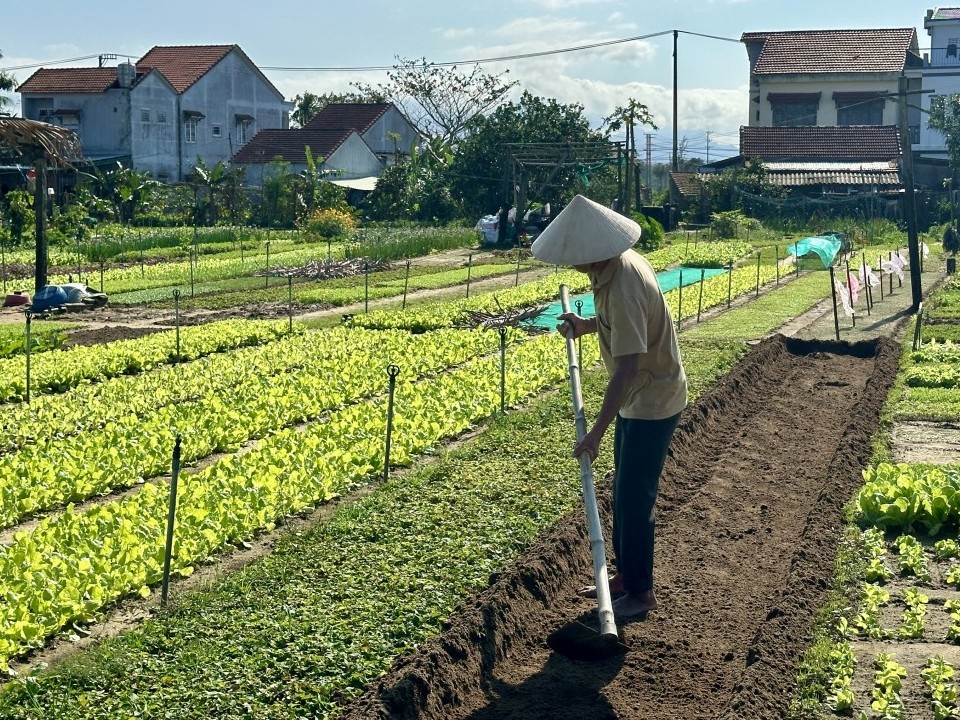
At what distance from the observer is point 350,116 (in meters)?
63.2

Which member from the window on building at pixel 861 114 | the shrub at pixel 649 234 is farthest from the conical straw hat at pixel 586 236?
the window on building at pixel 861 114

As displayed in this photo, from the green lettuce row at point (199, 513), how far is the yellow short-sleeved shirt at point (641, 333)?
299 centimetres

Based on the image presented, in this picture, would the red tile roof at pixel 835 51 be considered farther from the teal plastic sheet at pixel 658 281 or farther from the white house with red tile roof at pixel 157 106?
the teal plastic sheet at pixel 658 281

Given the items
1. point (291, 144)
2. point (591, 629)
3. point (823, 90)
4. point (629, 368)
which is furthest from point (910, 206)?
point (823, 90)

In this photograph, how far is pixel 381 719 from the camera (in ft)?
18.5

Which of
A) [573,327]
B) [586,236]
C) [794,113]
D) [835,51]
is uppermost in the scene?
[835,51]

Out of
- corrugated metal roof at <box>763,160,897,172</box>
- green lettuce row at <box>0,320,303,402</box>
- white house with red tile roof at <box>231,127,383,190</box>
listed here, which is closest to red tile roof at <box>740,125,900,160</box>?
corrugated metal roof at <box>763,160,897,172</box>

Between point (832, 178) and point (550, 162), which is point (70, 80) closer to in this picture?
point (550, 162)

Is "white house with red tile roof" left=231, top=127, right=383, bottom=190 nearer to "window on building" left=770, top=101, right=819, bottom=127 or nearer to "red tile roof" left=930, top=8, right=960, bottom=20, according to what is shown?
"window on building" left=770, top=101, right=819, bottom=127

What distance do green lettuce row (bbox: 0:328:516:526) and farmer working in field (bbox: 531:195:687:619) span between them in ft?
14.8

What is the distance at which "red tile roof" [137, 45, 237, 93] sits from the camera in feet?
202

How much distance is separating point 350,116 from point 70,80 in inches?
533

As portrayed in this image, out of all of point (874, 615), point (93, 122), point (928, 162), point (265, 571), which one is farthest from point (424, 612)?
point (93, 122)

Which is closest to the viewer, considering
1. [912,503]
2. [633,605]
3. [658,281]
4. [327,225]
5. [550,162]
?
[633,605]
